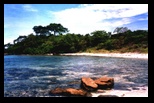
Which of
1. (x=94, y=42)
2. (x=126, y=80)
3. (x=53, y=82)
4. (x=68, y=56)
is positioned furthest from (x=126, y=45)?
(x=53, y=82)

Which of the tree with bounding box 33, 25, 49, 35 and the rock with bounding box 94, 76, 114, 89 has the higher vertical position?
the tree with bounding box 33, 25, 49, 35

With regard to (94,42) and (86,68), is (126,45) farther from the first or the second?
(86,68)

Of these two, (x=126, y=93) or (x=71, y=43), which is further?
(x=71, y=43)

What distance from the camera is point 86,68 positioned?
13.3 meters

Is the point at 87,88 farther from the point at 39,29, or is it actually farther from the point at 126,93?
the point at 39,29

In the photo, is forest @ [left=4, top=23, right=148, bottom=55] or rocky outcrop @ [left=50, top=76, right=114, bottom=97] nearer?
rocky outcrop @ [left=50, top=76, right=114, bottom=97]

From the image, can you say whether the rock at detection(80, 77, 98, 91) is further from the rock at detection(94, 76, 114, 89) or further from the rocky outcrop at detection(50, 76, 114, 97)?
the rock at detection(94, 76, 114, 89)

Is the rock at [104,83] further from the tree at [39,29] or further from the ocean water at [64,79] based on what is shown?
the tree at [39,29]

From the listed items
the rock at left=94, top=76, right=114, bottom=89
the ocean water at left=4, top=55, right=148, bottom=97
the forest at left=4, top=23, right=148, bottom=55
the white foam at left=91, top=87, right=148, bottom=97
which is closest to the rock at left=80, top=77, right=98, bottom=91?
the rock at left=94, top=76, right=114, bottom=89

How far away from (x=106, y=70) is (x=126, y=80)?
7.44 feet

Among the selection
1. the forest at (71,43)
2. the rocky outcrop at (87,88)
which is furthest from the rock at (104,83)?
the forest at (71,43)

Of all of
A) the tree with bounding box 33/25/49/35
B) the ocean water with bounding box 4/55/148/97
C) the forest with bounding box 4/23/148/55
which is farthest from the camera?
the forest with bounding box 4/23/148/55

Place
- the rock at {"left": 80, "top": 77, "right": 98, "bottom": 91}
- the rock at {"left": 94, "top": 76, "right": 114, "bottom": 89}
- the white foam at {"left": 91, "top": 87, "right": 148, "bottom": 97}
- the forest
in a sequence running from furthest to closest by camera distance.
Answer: the forest, the rock at {"left": 94, "top": 76, "right": 114, "bottom": 89}, the rock at {"left": 80, "top": 77, "right": 98, "bottom": 91}, the white foam at {"left": 91, "top": 87, "right": 148, "bottom": 97}

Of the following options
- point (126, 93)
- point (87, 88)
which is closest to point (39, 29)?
point (87, 88)
